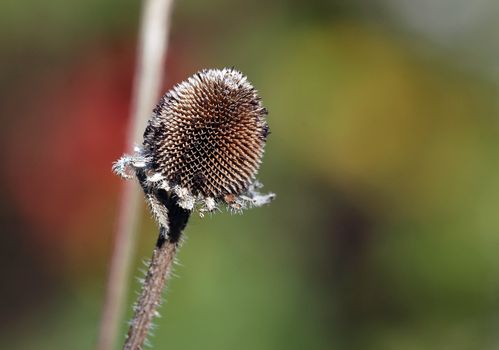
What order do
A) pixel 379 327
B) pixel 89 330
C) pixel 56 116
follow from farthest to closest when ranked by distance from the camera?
pixel 56 116 < pixel 379 327 < pixel 89 330

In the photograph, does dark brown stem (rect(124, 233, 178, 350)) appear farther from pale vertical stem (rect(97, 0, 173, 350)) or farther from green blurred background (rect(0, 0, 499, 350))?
green blurred background (rect(0, 0, 499, 350))

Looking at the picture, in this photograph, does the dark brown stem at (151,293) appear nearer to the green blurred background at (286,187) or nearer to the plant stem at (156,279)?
the plant stem at (156,279)

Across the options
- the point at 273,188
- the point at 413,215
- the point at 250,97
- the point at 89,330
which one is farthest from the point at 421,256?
the point at 250,97

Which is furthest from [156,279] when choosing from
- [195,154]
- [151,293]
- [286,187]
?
[286,187]

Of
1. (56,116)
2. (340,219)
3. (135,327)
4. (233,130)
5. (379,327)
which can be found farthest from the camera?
(340,219)

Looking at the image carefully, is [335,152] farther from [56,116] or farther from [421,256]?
[56,116]

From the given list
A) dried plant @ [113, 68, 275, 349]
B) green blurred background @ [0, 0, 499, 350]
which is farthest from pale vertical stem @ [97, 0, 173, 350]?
green blurred background @ [0, 0, 499, 350]
